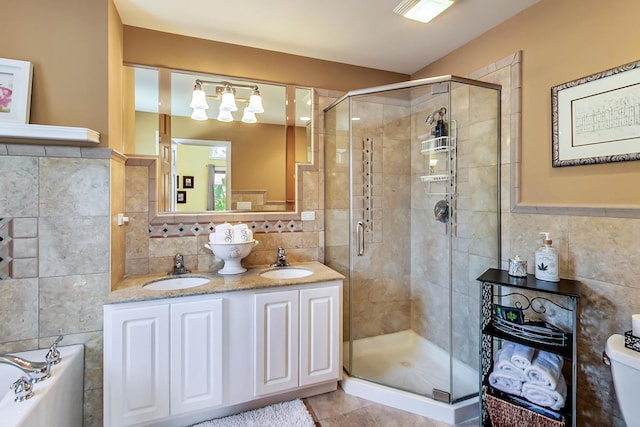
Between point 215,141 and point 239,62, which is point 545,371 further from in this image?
point 239,62

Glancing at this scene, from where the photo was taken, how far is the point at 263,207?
8.21ft

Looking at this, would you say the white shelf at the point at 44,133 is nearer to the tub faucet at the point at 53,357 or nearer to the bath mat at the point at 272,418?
the tub faucet at the point at 53,357

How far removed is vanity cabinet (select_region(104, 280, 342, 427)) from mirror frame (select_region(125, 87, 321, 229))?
0.68m

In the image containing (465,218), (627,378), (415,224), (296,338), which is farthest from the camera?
(415,224)

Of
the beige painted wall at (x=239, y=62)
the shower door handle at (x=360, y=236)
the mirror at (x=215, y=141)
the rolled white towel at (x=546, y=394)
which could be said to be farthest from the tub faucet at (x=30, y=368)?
the rolled white towel at (x=546, y=394)

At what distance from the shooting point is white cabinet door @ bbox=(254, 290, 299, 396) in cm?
194

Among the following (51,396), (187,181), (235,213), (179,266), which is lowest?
(51,396)

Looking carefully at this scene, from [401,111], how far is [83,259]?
96.9 inches

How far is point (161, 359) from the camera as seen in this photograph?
5.72 ft

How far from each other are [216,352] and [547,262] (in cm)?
197

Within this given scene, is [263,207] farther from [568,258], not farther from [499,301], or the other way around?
[568,258]

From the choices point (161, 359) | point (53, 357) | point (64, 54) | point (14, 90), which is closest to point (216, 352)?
point (161, 359)

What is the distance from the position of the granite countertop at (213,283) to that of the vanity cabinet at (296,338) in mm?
72

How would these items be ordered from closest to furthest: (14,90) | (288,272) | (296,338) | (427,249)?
(14,90)
(296,338)
(288,272)
(427,249)
